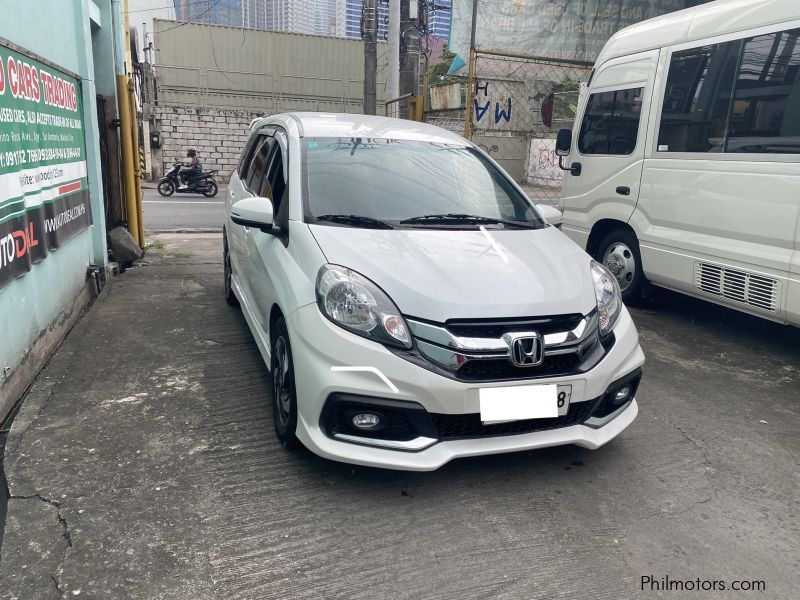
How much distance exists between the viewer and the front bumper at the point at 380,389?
2.49 m

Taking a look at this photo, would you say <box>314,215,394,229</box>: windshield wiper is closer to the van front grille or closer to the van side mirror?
the van front grille

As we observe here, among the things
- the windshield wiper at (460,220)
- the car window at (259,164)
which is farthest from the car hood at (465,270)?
the car window at (259,164)

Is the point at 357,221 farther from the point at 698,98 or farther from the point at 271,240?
the point at 698,98

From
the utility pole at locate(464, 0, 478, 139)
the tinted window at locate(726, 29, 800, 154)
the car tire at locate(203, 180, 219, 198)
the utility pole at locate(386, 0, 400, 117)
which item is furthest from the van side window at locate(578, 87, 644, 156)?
the car tire at locate(203, 180, 219, 198)

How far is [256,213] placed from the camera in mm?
3223

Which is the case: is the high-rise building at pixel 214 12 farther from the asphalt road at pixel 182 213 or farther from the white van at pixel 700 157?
the white van at pixel 700 157

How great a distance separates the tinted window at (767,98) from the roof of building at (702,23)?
0.46ft

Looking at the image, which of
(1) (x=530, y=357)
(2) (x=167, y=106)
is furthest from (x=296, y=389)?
(2) (x=167, y=106)

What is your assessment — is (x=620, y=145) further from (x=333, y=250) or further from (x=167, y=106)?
(x=167, y=106)

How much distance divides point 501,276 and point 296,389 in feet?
3.43

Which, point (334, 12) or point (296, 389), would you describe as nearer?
point (296, 389)

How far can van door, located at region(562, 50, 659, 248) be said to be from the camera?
5.43m

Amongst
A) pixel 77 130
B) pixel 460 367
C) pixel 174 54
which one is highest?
pixel 174 54

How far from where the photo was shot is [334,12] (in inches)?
890
